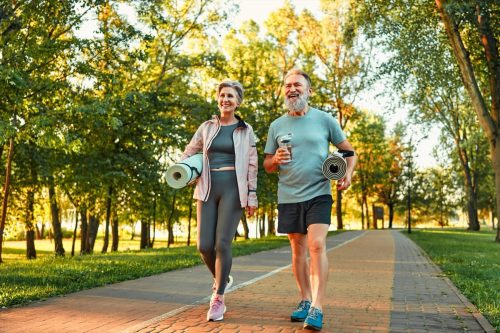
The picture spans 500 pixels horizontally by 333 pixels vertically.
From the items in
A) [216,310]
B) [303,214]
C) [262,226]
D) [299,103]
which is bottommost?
[216,310]

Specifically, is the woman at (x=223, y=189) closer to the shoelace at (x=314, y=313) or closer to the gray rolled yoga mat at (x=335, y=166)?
the gray rolled yoga mat at (x=335, y=166)

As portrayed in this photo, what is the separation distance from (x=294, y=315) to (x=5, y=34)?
1006 centimetres

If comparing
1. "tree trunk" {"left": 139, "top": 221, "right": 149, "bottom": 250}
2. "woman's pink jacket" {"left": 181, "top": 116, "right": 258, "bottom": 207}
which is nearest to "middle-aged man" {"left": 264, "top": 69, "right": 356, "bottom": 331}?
"woman's pink jacket" {"left": 181, "top": 116, "right": 258, "bottom": 207}

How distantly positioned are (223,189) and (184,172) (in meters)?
0.44

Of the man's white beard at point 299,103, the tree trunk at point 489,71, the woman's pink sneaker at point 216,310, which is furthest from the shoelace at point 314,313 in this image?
the tree trunk at point 489,71

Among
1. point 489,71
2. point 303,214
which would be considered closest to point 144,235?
point 489,71

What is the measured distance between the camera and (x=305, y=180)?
16.6 feet

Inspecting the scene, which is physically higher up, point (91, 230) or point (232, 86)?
point (232, 86)

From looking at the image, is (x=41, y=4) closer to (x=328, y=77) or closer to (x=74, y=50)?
(x=74, y=50)

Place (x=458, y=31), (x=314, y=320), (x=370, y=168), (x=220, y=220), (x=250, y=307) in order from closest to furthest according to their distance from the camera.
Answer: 1. (x=314, y=320)
2. (x=220, y=220)
3. (x=250, y=307)
4. (x=458, y=31)
5. (x=370, y=168)

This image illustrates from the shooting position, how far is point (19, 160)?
19750 mm

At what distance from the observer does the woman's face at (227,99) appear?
5500 millimetres

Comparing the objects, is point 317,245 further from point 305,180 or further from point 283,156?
point 283,156

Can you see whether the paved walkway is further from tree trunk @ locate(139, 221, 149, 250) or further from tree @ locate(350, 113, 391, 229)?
tree @ locate(350, 113, 391, 229)
